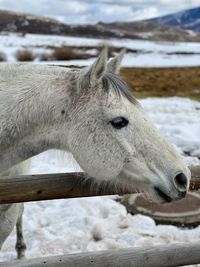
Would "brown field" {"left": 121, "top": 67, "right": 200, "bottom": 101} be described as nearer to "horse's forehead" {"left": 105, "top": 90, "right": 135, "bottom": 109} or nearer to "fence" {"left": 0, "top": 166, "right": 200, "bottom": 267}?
"fence" {"left": 0, "top": 166, "right": 200, "bottom": 267}

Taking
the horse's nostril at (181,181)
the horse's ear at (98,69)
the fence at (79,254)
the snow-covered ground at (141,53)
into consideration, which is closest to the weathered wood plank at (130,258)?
the fence at (79,254)

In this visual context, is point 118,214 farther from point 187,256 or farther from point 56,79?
point 56,79

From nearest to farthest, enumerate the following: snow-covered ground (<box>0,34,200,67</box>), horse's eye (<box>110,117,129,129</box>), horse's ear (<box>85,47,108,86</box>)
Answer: horse's ear (<box>85,47,108,86</box>), horse's eye (<box>110,117,129,129</box>), snow-covered ground (<box>0,34,200,67</box>)

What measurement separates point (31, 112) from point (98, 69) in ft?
2.10

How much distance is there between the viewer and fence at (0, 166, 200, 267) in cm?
301

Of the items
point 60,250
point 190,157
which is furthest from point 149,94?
point 60,250

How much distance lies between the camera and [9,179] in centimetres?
301

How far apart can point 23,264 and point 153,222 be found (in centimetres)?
364

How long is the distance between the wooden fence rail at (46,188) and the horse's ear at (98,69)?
2.48 ft

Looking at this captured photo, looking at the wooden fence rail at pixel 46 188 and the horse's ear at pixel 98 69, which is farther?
the wooden fence rail at pixel 46 188

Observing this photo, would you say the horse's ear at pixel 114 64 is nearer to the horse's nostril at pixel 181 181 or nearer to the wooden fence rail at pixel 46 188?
the wooden fence rail at pixel 46 188

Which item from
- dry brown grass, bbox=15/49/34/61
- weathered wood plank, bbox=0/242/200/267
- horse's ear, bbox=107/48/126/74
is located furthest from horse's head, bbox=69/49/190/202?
dry brown grass, bbox=15/49/34/61

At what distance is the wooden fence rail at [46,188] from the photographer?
117 inches

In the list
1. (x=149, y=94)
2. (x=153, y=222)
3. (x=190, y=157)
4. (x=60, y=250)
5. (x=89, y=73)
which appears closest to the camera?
(x=89, y=73)
